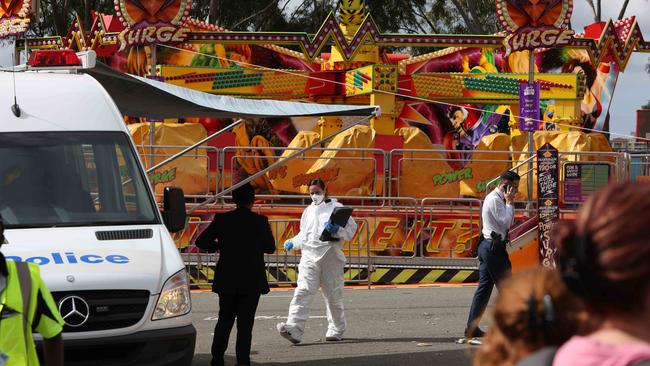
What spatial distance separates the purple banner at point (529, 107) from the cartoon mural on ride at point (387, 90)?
2.58 ft

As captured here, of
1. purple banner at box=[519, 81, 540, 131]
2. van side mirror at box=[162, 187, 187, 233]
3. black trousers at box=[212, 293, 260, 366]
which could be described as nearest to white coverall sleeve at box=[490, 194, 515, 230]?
black trousers at box=[212, 293, 260, 366]

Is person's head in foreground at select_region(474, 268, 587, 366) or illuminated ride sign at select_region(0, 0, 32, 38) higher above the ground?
illuminated ride sign at select_region(0, 0, 32, 38)

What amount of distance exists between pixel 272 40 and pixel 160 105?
13.9 meters

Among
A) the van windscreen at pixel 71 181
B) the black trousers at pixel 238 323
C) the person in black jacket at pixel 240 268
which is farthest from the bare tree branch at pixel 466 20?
the van windscreen at pixel 71 181

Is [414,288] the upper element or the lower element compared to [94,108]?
lower

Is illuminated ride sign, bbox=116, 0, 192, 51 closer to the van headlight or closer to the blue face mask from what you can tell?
the blue face mask

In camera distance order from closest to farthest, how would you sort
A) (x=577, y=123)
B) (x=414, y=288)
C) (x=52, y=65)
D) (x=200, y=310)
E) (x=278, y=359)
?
1. (x=52, y=65)
2. (x=278, y=359)
3. (x=200, y=310)
4. (x=414, y=288)
5. (x=577, y=123)

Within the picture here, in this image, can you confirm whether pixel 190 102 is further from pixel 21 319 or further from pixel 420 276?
pixel 420 276

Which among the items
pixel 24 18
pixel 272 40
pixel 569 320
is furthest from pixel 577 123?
→ pixel 569 320

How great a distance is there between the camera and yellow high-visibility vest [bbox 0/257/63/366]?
4.67m

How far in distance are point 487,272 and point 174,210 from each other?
3.93m

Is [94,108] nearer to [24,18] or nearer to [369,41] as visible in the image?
[369,41]

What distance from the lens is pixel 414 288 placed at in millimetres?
16953

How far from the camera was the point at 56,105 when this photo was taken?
27.9 feet
